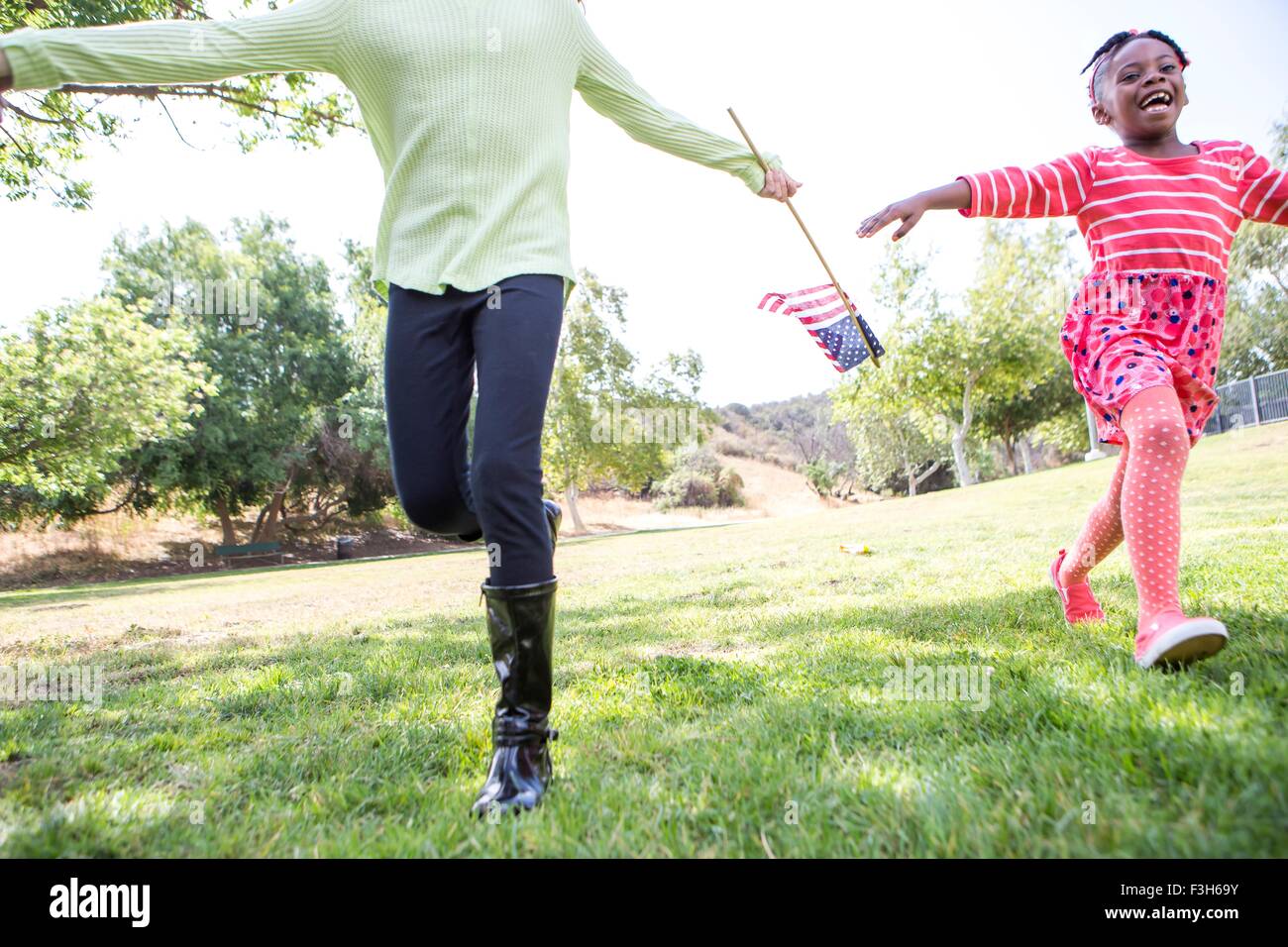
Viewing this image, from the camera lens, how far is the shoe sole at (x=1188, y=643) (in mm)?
2020

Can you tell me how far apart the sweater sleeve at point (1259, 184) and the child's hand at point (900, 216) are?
1131 mm

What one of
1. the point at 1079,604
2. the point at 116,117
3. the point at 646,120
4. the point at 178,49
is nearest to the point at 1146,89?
the point at 646,120

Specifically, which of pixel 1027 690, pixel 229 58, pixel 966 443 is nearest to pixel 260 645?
pixel 229 58

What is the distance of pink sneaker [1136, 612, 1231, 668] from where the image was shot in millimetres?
2023

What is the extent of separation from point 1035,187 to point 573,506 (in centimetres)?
2677

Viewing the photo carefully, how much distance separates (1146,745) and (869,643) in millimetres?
1696

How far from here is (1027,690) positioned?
223 cm

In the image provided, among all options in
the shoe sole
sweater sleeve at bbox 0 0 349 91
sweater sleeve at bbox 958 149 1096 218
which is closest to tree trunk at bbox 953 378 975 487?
sweater sleeve at bbox 958 149 1096 218

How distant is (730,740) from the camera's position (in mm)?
2129

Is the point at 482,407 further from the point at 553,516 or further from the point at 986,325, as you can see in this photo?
the point at 986,325

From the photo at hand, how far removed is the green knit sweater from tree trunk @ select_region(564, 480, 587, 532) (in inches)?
989
